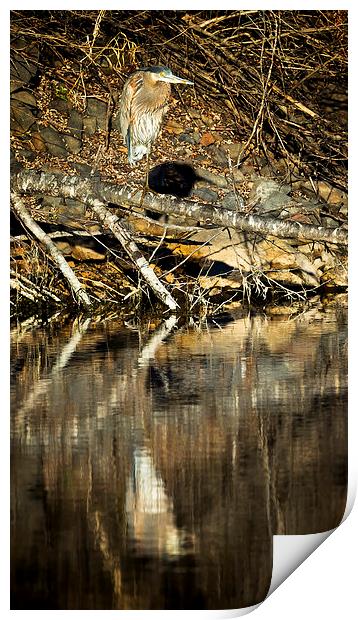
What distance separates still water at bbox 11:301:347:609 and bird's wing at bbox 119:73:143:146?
1.07 metres

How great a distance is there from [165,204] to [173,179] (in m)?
0.34

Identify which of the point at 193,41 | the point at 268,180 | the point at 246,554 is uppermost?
the point at 193,41

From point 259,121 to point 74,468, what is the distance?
9.13 feet

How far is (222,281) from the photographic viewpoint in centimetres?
487

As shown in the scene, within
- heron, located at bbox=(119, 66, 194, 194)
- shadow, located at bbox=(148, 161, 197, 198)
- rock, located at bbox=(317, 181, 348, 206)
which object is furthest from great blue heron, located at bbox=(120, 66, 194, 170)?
rock, located at bbox=(317, 181, 348, 206)

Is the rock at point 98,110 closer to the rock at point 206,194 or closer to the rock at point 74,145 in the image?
the rock at point 74,145

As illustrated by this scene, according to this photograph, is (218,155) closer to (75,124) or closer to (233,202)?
(233,202)

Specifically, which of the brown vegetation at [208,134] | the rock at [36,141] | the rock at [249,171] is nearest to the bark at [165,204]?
the brown vegetation at [208,134]

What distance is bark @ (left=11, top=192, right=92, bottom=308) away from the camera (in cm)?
457

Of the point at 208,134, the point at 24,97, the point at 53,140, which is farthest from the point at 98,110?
the point at 208,134

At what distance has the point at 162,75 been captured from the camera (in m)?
4.58

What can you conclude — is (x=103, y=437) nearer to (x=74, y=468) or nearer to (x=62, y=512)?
(x=74, y=468)

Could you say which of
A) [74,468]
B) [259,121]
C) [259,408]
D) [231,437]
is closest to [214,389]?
[259,408]

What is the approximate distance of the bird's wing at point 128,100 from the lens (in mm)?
4602
